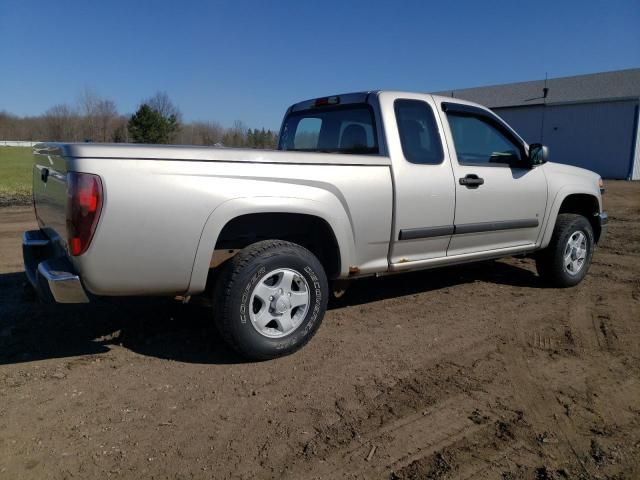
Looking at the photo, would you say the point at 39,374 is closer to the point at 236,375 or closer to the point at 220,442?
the point at 236,375

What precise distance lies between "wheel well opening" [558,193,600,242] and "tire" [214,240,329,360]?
360cm

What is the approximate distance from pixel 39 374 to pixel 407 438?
241 cm

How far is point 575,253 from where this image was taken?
5.79 metres

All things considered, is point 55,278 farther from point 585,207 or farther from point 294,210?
point 585,207

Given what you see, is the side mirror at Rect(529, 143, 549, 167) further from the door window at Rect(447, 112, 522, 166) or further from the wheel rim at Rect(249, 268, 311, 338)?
the wheel rim at Rect(249, 268, 311, 338)

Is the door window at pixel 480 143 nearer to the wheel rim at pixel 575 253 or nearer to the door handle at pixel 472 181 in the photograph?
the door handle at pixel 472 181

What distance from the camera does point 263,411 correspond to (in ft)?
9.84

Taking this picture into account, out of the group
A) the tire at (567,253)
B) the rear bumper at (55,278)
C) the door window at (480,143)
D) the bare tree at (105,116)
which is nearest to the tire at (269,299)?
the rear bumper at (55,278)

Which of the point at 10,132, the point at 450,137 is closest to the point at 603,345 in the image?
the point at 450,137

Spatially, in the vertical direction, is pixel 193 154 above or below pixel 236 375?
above

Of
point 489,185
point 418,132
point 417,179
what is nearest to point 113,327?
point 417,179

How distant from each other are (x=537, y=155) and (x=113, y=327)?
4226 mm

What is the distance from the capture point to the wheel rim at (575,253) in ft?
18.7

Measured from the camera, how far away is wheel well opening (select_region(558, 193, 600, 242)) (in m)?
5.91
